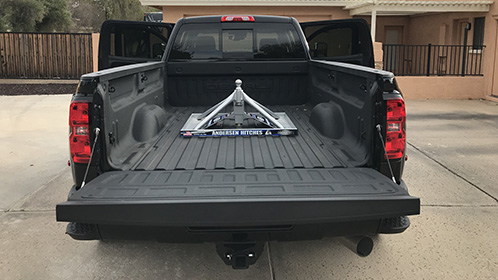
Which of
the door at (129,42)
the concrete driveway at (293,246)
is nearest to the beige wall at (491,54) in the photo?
the concrete driveway at (293,246)

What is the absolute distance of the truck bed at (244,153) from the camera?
352cm

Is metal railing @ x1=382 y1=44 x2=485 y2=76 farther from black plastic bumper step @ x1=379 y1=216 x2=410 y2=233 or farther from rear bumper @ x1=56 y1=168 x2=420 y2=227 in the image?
rear bumper @ x1=56 y1=168 x2=420 y2=227

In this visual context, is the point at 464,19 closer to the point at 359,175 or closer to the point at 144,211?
the point at 359,175

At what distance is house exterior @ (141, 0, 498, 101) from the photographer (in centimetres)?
1425

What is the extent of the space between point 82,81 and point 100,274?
1507 mm

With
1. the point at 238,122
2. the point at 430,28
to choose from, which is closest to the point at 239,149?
the point at 238,122

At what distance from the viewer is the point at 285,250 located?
13.5 ft

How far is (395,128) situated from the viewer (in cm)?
329

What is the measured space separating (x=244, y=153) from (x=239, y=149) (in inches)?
5.4

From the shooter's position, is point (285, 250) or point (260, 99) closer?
point (285, 250)

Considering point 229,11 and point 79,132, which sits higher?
point 229,11

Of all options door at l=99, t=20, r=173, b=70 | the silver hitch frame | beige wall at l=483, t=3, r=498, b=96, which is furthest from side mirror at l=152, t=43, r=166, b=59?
beige wall at l=483, t=3, r=498, b=96

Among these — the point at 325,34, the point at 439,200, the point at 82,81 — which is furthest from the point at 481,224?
the point at 82,81

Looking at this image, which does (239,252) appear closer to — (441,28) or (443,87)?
(443,87)
